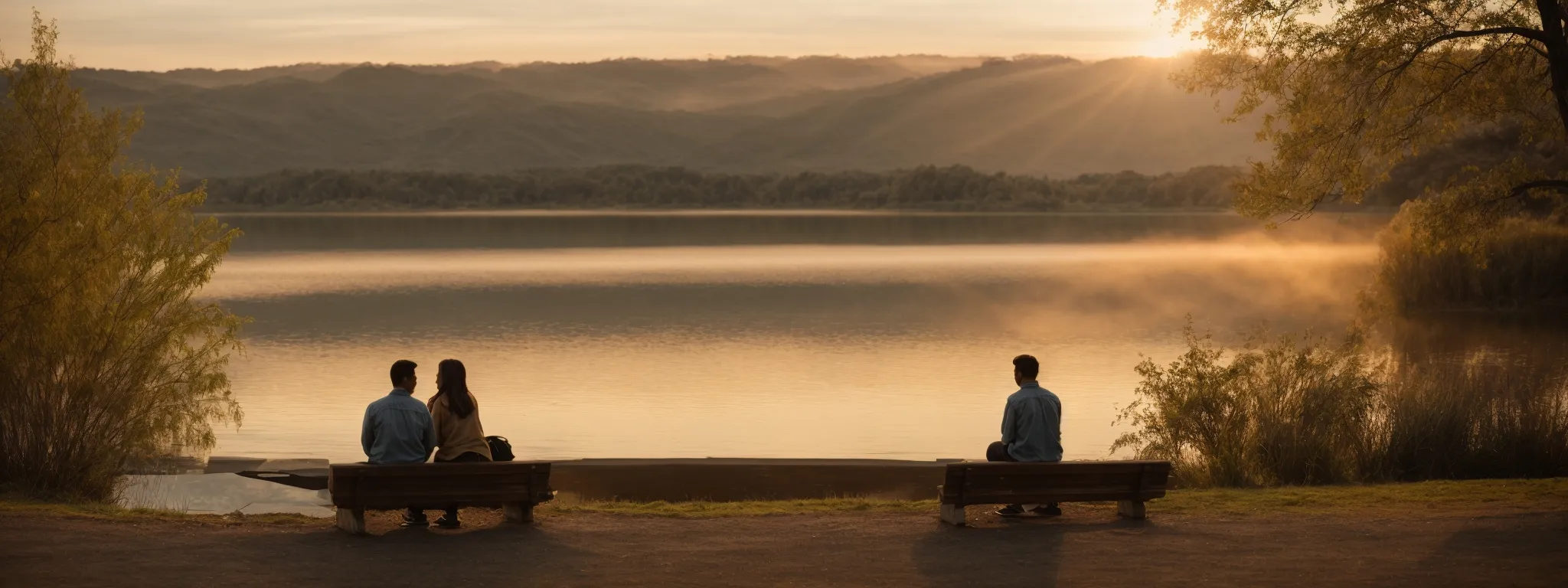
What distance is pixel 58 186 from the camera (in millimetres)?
13648

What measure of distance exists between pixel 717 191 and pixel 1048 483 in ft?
477

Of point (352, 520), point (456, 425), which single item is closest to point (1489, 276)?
point (456, 425)

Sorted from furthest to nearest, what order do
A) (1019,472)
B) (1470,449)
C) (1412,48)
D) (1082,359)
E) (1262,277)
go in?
(1262,277) → (1082,359) → (1412,48) → (1470,449) → (1019,472)

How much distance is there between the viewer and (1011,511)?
11.6 meters

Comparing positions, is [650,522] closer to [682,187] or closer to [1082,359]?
[1082,359]

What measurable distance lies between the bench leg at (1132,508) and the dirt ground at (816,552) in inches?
5.0

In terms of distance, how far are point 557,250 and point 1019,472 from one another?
6143 cm

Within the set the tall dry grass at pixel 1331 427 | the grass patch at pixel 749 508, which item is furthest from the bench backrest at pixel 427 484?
the tall dry grass at pixel 1331 427

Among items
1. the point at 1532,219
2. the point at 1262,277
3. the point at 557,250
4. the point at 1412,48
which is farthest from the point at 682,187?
the point at 1412,48

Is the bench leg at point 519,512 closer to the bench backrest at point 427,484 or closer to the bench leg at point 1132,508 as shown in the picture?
the bench backrest at point 427,484

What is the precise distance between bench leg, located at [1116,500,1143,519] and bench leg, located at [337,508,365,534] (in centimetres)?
515

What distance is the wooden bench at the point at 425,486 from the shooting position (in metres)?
10.4

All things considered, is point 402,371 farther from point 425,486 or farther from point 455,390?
point 425,486

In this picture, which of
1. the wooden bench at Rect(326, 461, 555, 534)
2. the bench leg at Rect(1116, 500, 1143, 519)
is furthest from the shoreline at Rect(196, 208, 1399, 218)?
the wooden bench at Rect(326, 461, 555, 534)
